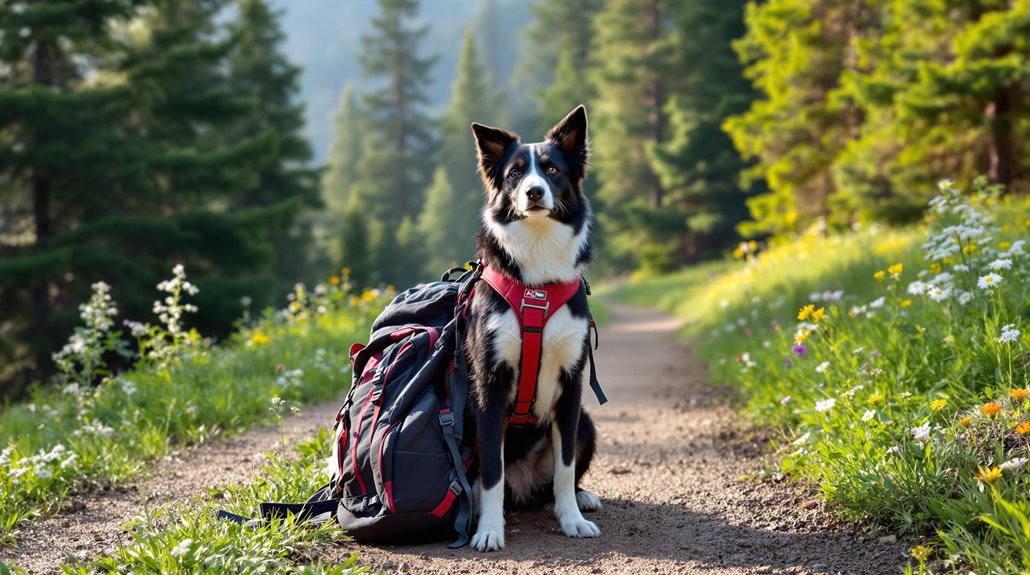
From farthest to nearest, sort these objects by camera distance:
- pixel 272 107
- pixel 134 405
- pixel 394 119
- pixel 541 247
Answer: pixel 394 119, pixel 272 107, pixel 134 405, pixel 541 247

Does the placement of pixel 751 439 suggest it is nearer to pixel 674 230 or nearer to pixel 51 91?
pixel 51 91

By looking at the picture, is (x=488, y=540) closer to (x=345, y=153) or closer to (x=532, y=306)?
(x=532, y=306)

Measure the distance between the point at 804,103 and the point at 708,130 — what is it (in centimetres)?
850

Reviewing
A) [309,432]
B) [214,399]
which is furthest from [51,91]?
[309,432]

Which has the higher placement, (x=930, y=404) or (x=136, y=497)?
(x=930, y=404)

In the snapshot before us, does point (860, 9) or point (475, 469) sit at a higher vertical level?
point (860, 9)

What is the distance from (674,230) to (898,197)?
14637 mm

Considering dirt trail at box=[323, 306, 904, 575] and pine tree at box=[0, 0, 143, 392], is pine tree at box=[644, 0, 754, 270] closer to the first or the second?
pine tree at box=[0, 0, 143, 392]

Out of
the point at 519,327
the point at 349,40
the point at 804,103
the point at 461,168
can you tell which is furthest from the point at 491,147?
the point at 349,40

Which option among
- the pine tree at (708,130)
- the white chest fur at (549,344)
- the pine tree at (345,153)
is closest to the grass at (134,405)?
the white chest fur at (549,344)

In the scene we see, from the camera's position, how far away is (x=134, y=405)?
5.45m

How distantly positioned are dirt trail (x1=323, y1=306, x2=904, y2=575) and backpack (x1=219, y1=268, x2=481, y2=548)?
0.46 ft

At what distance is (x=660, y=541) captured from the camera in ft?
10.9

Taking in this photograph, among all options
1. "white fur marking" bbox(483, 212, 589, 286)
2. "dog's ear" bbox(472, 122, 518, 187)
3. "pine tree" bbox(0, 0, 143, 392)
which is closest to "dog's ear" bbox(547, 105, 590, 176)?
"dog's ear" bbox(472, 122, 518, 187)
